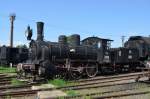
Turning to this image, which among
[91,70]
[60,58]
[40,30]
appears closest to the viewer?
[60,58]

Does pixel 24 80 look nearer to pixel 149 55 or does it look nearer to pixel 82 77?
pixel 82 77

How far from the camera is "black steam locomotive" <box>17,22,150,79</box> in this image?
21281 millimetres

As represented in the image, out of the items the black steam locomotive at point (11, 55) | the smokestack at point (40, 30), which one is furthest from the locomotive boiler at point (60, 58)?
the black steam locomotive at point (11, 55)

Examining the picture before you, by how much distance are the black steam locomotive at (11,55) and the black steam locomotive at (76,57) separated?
1609 centimetres

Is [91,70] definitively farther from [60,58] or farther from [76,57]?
[60,58]

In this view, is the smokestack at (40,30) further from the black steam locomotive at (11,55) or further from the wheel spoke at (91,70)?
the black steam locomotive at (11,55)

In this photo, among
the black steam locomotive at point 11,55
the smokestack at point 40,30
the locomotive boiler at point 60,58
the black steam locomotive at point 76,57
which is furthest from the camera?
the black steam locomotive at point 11,55

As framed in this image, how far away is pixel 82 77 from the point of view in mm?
23328

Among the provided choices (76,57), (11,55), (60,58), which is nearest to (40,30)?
(60,58)

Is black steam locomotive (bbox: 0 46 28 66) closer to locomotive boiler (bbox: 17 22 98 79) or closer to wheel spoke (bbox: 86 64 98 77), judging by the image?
locomotive boiler (bbox: 17 22 98 79)

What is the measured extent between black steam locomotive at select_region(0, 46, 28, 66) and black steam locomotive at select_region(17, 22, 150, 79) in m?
16.1

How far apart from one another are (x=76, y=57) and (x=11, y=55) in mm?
20431

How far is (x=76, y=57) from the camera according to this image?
23.6 meters

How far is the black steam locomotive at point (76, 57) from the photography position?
21281 millimetres
